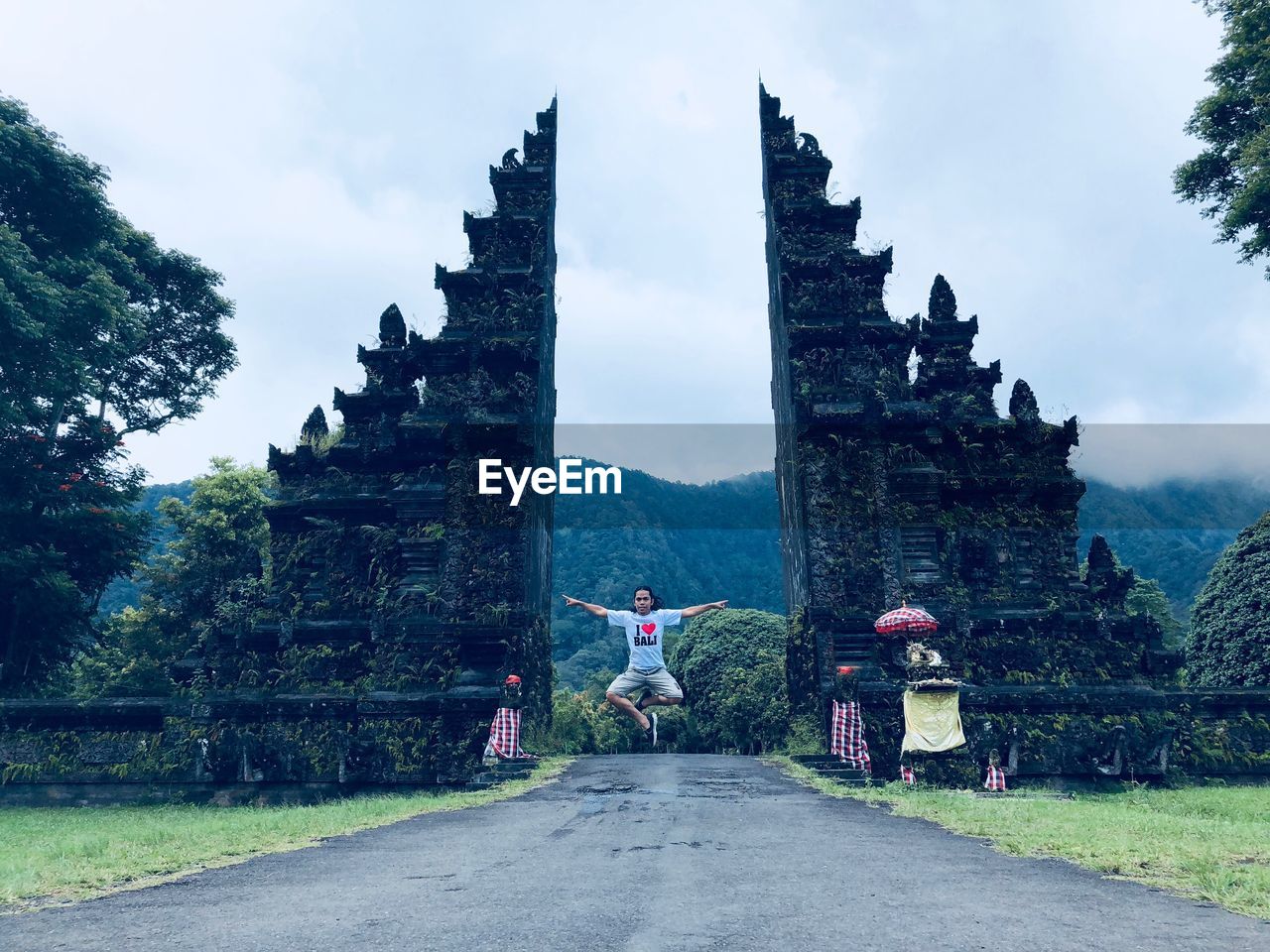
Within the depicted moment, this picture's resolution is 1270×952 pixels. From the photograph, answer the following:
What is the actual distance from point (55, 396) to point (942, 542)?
23256 mm

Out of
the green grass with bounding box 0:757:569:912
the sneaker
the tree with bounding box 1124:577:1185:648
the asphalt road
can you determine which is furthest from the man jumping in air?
the tree with bounding box 1124:577:1185:648

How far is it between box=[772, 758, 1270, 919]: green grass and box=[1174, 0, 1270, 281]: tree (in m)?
13.4

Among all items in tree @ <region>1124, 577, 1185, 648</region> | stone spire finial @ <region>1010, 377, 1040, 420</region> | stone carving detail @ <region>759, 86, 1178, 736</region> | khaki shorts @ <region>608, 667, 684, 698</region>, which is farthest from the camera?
tree @ <region>1124, 577, 1185, 648</region>

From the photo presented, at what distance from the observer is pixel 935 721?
12875 millimetres

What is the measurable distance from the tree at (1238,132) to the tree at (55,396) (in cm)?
2824

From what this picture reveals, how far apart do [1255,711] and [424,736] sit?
16.0 meters

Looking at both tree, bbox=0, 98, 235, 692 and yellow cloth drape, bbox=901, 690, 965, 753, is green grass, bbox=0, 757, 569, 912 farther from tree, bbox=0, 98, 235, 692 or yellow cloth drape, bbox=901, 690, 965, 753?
tree, bbox=0, 98, 235, 692

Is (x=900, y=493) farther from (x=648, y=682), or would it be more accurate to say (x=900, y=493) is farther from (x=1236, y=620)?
(x=648, y=682)

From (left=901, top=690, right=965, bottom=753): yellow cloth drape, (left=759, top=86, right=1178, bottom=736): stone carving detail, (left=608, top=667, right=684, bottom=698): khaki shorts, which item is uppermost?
(left=759, top=86, right=1178, bottom=736): stone carving detail

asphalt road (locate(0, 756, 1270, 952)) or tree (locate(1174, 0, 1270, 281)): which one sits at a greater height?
tree (locate(1174, 0, 1270, 281))

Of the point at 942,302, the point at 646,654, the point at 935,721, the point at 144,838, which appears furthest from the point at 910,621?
the point at 942,302

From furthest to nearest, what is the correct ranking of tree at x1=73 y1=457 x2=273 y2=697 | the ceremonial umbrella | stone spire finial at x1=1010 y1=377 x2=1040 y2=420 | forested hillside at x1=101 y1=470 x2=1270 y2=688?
forested hillside at x1=101 y1=470 x2=1270 y2=688, tree at x1=73 y1=457 x2=273 y2=697, stone spire finial at x1=1010 y1=377 x2=1040 y2=420, the ceremonial umbrella

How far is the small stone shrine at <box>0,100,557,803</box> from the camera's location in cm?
1441

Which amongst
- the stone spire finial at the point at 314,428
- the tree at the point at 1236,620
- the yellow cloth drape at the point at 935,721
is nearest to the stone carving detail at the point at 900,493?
the yellow cloth drape at the point at 935,721
